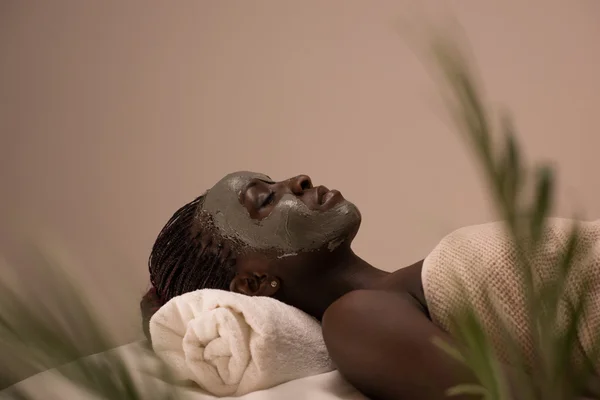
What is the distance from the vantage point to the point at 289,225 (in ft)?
3.70

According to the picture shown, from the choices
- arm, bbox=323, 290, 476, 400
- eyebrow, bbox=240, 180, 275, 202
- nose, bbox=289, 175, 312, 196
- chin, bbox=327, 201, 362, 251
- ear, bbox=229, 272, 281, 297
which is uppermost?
eyebrow, bbox=240, 180, 275, 202

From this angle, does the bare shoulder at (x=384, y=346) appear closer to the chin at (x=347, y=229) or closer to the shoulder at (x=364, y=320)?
the shoulder at (x=364, y=320)

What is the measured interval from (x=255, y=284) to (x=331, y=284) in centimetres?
13

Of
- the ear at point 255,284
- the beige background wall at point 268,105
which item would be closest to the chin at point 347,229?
the ear at point 255,284

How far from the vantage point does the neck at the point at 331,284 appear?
117 centimetres

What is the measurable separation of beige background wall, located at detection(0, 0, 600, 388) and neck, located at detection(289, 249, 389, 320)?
60cm

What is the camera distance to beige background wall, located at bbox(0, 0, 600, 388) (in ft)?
5.78

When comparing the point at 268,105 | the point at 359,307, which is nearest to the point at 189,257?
the point at 359,307

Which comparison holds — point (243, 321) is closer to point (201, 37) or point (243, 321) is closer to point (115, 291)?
point (115, 291)

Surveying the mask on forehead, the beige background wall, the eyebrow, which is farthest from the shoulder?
the beige background wall

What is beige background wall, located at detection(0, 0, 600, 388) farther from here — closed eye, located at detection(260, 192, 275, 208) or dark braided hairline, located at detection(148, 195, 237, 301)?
closed eye, located at detection(260, 192, 275, 208)

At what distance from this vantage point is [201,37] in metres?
1.96

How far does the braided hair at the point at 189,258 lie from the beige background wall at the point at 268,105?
49 cm

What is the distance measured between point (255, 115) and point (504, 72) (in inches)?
27.4
